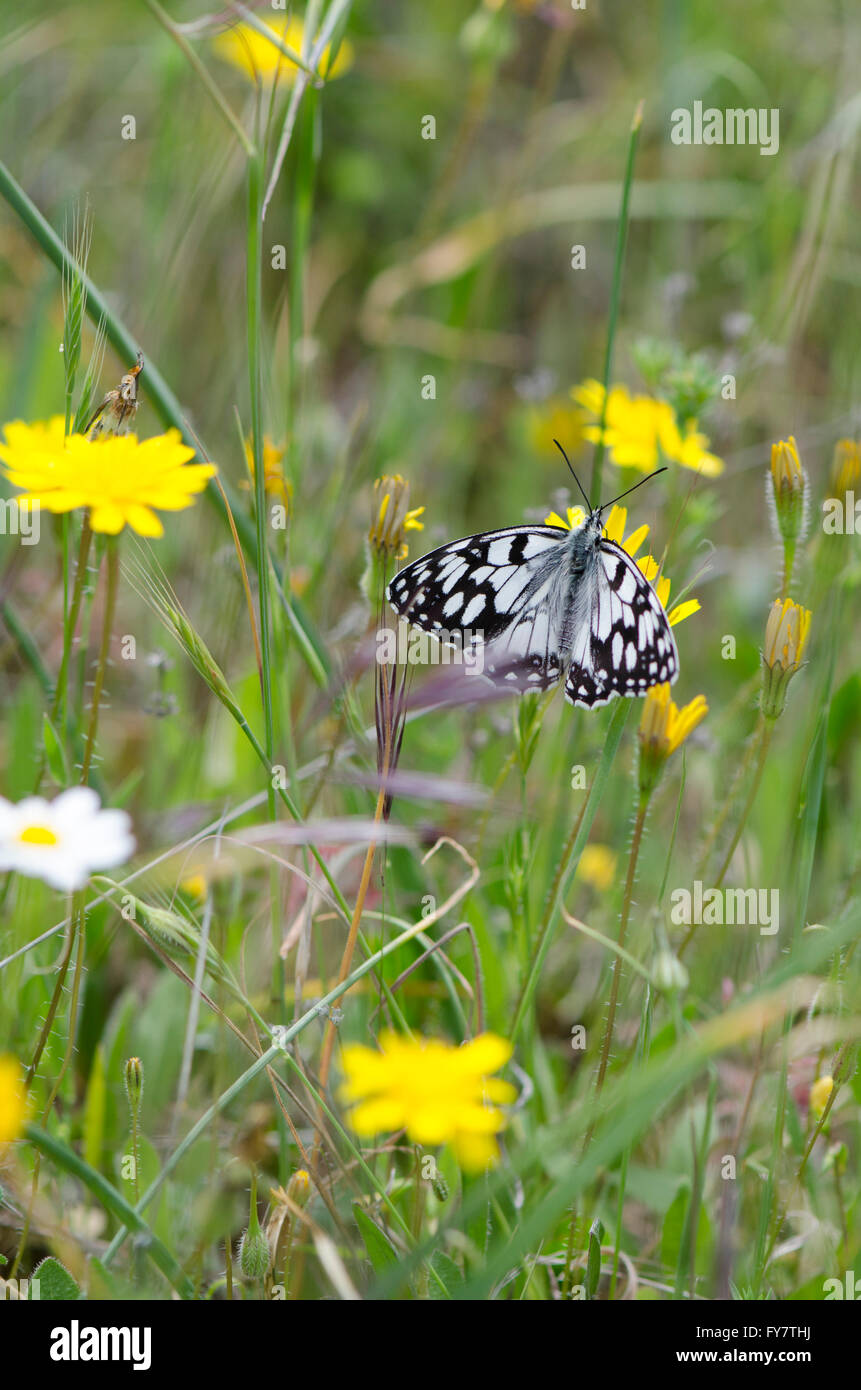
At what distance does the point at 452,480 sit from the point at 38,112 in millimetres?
1579

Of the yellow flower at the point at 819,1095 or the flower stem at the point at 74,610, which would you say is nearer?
the flower stem at the point at 74,610

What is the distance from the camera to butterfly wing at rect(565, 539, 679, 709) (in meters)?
1.08

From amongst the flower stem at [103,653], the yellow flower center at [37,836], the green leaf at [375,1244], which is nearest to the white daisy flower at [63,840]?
the yellow flower center at [37,836]

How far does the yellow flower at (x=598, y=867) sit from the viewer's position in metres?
1.77

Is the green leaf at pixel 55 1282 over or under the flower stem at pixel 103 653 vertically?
under

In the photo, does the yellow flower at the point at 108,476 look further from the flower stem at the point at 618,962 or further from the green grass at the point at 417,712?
the flower stem at the point at 618,962

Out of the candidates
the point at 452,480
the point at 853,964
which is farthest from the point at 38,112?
the point at 853,964

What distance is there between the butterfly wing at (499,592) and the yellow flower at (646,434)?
0.23 metres

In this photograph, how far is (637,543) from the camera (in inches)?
50.4

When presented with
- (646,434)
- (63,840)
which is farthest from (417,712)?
(646,434)

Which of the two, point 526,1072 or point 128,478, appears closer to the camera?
point 128,478

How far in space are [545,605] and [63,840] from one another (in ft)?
2.35

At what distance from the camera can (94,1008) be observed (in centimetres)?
153
